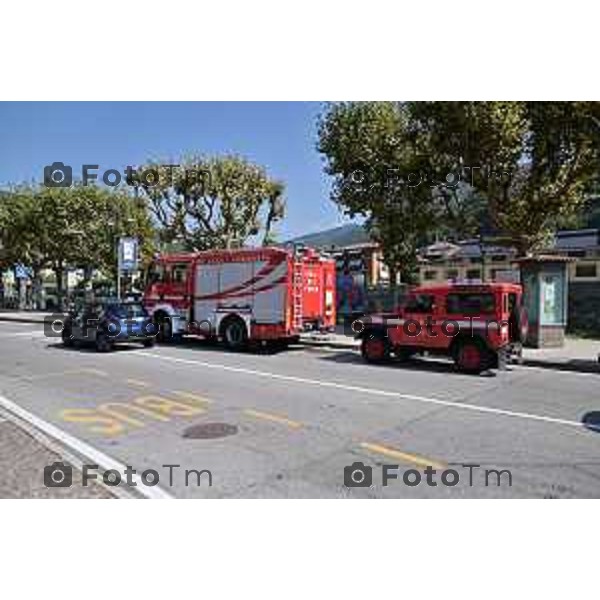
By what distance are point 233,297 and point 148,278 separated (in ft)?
15.1

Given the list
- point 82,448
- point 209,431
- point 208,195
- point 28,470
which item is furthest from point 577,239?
point 28,470

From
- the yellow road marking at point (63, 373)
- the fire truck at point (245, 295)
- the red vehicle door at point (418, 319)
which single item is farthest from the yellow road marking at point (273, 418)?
the fire truck at point (245, 295)

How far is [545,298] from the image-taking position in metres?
19.3

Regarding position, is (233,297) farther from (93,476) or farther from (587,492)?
(587,492)

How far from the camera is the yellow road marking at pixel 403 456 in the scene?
7.28 m

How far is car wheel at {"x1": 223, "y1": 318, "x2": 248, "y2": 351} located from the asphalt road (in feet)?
10.2

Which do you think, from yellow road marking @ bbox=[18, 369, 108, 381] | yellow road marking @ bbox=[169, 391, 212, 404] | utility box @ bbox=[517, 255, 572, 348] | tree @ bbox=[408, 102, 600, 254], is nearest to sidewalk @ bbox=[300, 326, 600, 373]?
utility box @ bbox=[517, 255, 572, 348]

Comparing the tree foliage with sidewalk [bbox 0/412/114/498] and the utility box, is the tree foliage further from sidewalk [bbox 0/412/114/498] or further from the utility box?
sidewalk [bbox 0/412/114/498]

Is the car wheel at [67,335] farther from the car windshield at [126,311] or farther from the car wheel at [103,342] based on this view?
Result: the car windshield at [126,311]

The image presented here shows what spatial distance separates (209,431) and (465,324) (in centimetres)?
726

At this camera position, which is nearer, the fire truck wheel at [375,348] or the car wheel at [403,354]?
the car wheel at [403,354]

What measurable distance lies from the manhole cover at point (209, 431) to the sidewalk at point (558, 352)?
956 cm

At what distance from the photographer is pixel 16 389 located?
12.6 meters
